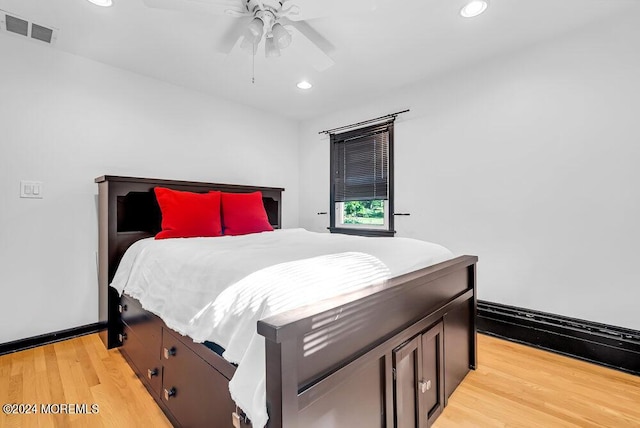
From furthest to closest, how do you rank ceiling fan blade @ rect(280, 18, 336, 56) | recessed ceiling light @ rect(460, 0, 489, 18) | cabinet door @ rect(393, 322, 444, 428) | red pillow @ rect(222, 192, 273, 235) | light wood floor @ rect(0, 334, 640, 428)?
red pillow @ rect(222, 192, 273, 235)
ceiling fan blade @ rect(280, 18, 336, 56)
recessed ceiling light @ rect(460, 0, 489, 18)
light wood floor @ rect(0, 334, 640, 428)
cabinet door @ rect(393, 322, 444, 428)

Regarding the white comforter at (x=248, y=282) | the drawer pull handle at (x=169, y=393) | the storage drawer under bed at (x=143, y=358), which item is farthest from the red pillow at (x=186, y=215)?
the drawer pull handle at (x=169, y=393)

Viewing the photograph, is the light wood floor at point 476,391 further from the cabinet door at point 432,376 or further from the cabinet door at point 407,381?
the cabinet door at point 407,381

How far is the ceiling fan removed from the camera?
1.58 m

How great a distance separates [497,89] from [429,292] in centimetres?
200

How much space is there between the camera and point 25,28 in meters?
2.07

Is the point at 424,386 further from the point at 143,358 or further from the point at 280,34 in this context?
the point at 280,34

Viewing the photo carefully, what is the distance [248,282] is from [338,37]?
1.97 m

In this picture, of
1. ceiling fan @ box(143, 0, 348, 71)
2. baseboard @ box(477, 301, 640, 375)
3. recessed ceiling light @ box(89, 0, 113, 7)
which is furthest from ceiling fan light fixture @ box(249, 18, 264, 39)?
baseboard @ box(477, 301, 640, 375)

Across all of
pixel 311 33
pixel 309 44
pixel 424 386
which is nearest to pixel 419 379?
pixel 424 386

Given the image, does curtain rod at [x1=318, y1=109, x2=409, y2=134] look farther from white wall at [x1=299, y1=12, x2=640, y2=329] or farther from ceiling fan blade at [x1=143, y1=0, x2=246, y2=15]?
ceiling fan blade at [x1=143, y1=0, x2=246, y2=15]

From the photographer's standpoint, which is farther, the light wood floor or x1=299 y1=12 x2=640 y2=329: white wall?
x1=299 y1=12 x2=640 y2=329: white wall

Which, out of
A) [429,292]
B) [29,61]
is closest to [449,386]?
[429,292]

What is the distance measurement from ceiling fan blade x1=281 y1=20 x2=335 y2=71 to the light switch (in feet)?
7.24

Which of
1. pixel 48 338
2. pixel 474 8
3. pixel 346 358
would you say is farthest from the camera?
pixel 48 338
